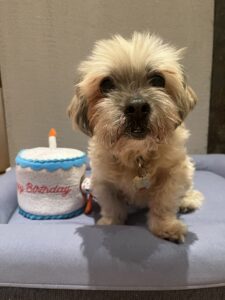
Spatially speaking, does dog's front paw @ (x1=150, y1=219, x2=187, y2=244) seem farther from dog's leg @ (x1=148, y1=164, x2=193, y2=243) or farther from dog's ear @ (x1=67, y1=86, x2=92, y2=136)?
dog's ear @ (x1=67, y1=86, x2=92, y2=136)

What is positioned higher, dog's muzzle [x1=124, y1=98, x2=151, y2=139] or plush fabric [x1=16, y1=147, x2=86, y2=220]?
dog's muzzle [x1=124, y1=98, x2=151, y2=139]

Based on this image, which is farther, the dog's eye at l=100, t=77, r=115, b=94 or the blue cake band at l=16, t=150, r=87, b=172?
the blue cake band at l=16, t=150, r=87, b=172

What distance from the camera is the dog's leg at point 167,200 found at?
1226mm

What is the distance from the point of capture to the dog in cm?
105

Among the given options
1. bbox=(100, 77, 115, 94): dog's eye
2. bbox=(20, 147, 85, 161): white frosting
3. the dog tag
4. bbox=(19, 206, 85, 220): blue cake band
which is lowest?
bbox=(19, 206, 85, 220): blue cake band

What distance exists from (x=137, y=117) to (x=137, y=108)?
3 cm

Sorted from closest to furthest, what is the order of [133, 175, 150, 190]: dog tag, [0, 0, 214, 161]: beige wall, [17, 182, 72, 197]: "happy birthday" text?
[133, 175, 150, 190]: dog tag < [17, 182, 72, 197]: "happy birthday" text < [0, 0, 214, 161]: beige wall

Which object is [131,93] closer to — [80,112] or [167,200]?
[80,112]

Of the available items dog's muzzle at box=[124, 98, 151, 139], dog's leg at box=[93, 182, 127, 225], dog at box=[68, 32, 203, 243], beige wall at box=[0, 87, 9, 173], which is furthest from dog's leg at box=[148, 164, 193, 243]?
beige wall at box=[0, 87, 9, 173]

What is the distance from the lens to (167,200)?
1.27 meters

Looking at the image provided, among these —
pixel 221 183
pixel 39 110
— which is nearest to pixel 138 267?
pixel 221 183

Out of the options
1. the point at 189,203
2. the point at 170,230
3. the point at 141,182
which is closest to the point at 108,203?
the point at 141,182

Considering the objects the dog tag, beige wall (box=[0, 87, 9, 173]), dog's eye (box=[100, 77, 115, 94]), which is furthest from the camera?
beige wall (box=[0, 87, 9, 173])

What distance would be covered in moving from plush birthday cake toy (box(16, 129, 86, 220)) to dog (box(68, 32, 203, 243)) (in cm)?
17
